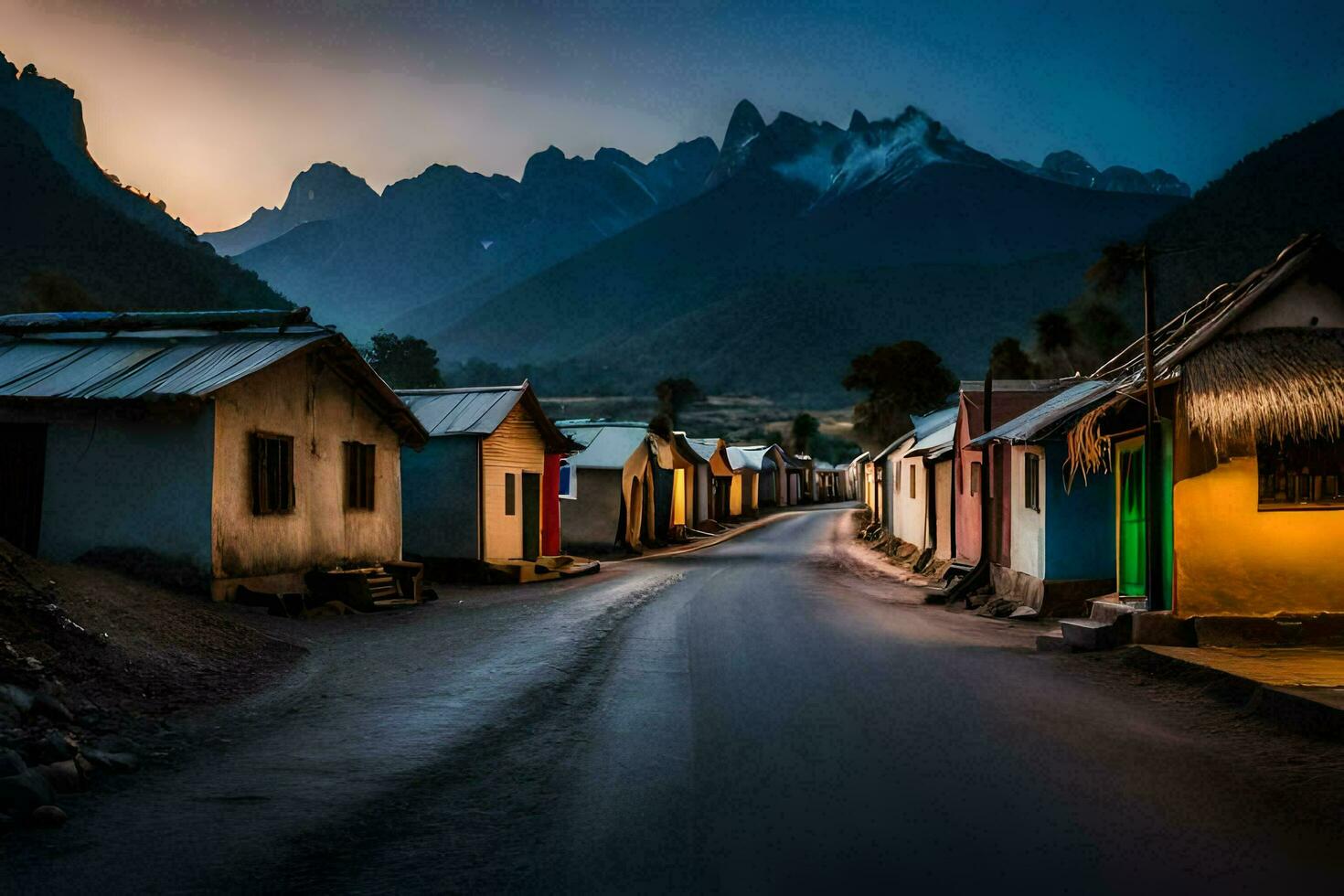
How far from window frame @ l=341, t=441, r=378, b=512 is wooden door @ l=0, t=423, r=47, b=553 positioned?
5.12 metres

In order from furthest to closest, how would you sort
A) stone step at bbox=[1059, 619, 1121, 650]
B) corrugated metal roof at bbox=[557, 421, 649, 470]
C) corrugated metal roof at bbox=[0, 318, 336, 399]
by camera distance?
corrugated metal roof at bbox=[557, 421, 649, 470] → corrugated metal roof at bbox=[0, 318, 336, 399] → stone step at bbox=[1059, 619, 1121, 650]

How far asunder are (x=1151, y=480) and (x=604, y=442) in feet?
83.8

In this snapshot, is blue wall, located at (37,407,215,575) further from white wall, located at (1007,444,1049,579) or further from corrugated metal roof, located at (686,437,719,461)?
corrugated metal roof, located at (686,437,719,461)

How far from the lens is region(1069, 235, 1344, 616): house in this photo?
12.3m

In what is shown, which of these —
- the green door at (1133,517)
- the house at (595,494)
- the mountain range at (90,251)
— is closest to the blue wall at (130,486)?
the green door at (1133,517)

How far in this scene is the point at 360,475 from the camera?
20500mm

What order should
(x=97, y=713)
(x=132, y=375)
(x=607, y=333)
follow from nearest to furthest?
(x=97, y=713) → (x=132, y=375) → (x=607, y=333)

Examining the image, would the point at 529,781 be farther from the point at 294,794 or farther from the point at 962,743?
the point at 962,743

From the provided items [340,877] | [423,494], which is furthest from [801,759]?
[423,494]

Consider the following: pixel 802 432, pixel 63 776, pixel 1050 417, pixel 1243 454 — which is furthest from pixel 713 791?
pixel 802 432

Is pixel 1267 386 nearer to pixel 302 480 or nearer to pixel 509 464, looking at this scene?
pixel 302 480

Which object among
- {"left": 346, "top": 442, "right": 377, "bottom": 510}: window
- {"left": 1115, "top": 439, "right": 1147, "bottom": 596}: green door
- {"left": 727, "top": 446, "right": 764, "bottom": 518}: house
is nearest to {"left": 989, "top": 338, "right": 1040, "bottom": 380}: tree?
{"left": 727, "top": 446, "right": 764, "bottom": 518}: house

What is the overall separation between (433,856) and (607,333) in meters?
183

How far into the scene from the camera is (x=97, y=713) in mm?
8242
